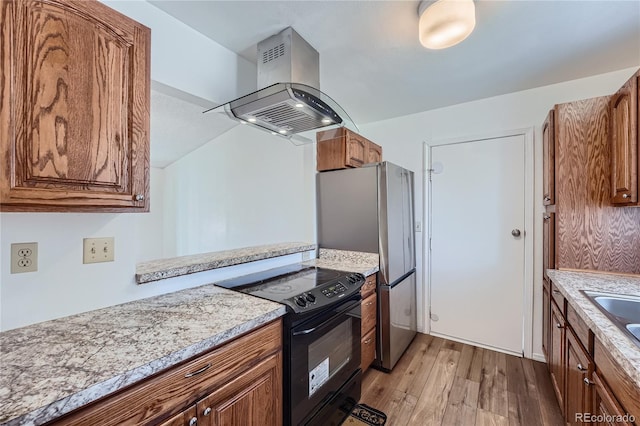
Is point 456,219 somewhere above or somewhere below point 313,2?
below

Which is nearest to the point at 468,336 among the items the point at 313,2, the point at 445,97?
the point at 445,97

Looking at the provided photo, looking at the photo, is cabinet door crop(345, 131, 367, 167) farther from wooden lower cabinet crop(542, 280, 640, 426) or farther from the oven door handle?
Result: wooden lower cabinet crop(542, 280, 640, 426)

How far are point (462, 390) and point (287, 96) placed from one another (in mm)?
2311

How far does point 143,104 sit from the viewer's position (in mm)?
1117

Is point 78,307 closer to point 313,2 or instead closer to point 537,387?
point 313,2

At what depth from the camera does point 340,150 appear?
2.39 m

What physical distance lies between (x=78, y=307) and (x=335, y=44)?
76.1 inches

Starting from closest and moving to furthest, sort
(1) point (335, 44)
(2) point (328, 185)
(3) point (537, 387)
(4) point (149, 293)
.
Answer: (4) point (149, 293), (1) point (335, 44), (3) point (537, 387), (2) point (328, 185)

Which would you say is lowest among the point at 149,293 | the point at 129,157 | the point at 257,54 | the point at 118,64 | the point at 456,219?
the point at 149,293

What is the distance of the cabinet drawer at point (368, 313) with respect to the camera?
204 centimetres

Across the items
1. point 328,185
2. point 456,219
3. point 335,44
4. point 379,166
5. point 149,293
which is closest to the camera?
point 149,293

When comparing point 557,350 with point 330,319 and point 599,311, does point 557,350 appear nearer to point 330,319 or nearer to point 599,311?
point 599,311

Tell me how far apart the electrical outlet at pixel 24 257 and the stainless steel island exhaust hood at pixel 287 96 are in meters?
1.04

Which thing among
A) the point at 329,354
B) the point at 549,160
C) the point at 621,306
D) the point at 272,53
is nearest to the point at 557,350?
the point at 621,306
